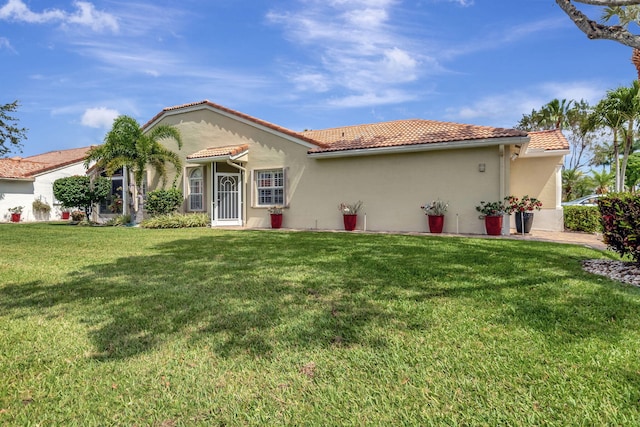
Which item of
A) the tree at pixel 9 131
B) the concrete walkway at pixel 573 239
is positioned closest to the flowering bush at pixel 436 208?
the concrete walkway at pixel 573 239

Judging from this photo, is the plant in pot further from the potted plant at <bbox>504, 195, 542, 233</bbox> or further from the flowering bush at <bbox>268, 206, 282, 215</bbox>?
the potted plant at <bbox>504, 195, 542, 233</bbox>

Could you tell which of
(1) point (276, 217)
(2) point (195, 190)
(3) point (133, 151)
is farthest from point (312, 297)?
(3) point (133, 151)

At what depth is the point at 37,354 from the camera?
282 cm

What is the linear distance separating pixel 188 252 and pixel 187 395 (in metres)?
6.16

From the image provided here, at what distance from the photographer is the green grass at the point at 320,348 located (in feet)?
6.77

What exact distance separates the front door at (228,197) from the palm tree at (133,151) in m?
2.68

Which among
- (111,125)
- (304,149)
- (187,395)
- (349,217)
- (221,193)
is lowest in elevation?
(187,395)

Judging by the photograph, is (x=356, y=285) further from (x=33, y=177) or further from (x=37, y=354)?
(x=33, y=177)

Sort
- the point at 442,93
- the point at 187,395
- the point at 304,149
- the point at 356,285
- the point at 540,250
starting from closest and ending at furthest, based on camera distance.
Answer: the point at 187,395 → the point at 356,285 → the point at 540,250 → the point at 304,149 → the point at 442,93

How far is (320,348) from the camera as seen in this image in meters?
2.84

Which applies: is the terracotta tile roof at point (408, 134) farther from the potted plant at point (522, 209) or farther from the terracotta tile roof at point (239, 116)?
the potted plant at point (522, 209)

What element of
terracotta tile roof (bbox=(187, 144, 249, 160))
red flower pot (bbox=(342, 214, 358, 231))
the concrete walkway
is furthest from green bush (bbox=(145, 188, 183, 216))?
the concrete walkway

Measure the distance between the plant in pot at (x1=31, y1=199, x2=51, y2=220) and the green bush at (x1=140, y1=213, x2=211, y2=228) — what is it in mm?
15027

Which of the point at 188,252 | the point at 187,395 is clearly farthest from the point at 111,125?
the point at 187,395
